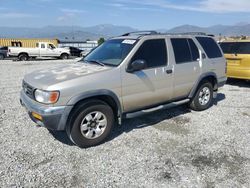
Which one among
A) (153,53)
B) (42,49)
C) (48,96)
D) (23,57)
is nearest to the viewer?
(48,96)

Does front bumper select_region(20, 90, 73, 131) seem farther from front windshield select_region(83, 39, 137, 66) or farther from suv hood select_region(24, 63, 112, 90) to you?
front windshield select_region(83, 39, 137, 66)

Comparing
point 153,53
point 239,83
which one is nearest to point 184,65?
point 153,53

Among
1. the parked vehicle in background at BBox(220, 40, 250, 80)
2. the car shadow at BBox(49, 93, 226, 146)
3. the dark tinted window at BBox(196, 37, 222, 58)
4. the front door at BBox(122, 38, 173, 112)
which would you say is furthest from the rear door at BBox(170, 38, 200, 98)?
the parked vehicle in background at BBox(220, 40, 250, 80)

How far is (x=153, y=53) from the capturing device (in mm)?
5219

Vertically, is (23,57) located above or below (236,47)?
below

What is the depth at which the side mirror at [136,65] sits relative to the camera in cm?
469

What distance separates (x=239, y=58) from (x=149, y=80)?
552cm

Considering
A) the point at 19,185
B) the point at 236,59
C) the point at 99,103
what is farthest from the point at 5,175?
the point at 236,59

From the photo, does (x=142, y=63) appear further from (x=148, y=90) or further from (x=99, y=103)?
(x=99, y=103)

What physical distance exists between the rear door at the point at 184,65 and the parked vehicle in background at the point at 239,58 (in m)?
3.72

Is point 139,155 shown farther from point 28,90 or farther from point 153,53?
point 28,90

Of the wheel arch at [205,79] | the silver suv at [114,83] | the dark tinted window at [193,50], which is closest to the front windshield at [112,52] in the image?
the silver suv at [114,83]

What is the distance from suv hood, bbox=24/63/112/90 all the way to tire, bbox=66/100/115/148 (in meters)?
0.54

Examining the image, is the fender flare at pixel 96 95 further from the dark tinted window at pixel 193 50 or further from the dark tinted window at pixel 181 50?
the dark tinted window at pixel 193 50
